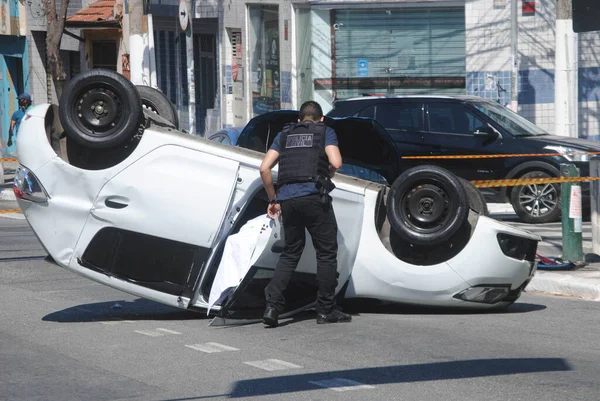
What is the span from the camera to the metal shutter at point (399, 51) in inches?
904

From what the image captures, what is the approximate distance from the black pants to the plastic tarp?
20cm

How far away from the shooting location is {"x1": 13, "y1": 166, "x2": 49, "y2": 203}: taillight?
28.2ft

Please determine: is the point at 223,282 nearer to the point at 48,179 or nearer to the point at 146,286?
the point at 146,286

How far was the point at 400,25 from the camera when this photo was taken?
921 inches

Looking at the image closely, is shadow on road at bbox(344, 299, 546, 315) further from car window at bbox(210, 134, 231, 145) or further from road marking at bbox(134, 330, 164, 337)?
car window at bbox(210, 134, 231, 145)

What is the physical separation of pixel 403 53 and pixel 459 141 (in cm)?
781

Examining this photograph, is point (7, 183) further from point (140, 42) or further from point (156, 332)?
point (156, 332)

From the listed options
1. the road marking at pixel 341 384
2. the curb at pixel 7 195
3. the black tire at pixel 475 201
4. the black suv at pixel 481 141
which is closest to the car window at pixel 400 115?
the black suv at pixel 481 141

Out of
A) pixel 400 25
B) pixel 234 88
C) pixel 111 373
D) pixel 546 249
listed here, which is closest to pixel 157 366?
pixel 111 373

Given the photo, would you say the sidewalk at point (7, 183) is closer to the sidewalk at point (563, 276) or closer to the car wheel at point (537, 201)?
the car wheel at point (537, 201)

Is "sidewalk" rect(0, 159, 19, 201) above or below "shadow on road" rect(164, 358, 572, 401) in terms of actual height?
above

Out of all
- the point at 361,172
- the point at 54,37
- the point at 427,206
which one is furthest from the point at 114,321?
the point at 54,37

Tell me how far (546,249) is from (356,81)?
1194cm

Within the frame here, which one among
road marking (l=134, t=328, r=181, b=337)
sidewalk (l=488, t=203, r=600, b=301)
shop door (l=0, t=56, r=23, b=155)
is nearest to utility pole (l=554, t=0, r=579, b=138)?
sidewalk (l=488, t=203, r=600, b=301)
